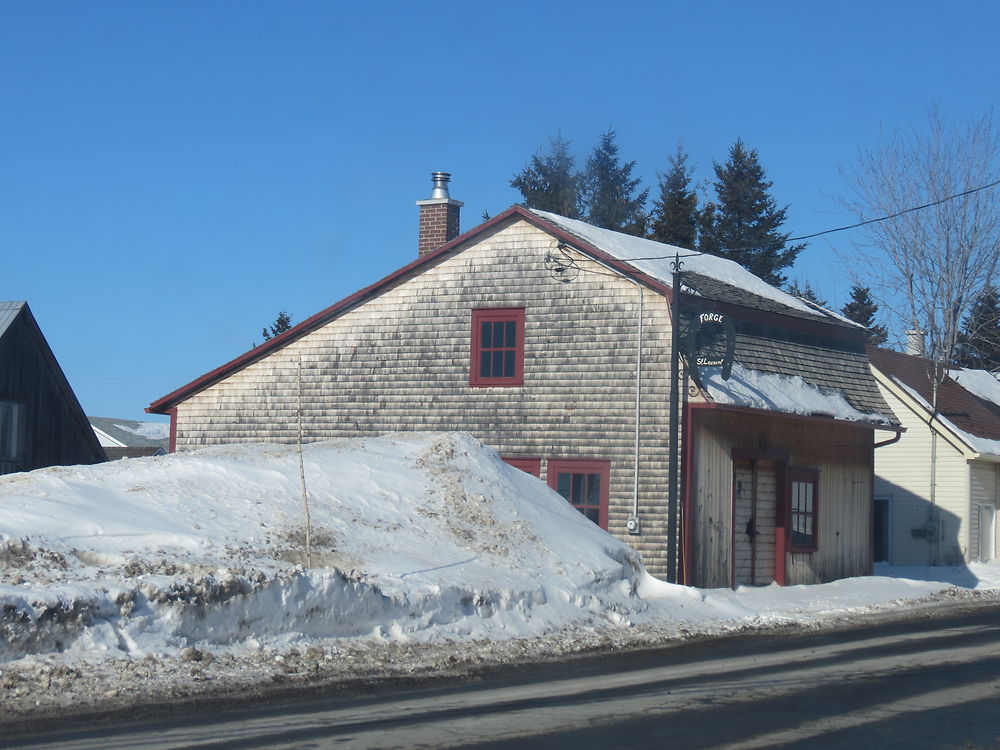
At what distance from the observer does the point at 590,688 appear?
10500 millimetres

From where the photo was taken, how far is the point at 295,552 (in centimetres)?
1305

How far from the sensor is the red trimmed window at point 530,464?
21.6 meters

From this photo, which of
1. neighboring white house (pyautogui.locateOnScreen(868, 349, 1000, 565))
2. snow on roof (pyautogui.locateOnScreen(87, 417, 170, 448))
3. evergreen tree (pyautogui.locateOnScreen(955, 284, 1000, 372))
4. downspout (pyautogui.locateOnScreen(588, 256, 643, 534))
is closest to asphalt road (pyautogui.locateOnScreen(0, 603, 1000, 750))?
downspout (pyautogui.locateOnScreen(588, 256, 643, 534))

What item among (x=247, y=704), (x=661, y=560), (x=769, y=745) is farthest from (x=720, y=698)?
(x=661, y=560)

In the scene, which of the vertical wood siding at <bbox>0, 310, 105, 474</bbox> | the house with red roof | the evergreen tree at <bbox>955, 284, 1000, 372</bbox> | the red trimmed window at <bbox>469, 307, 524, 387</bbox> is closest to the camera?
the house with red roof

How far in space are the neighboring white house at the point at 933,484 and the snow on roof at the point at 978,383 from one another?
4.25 m

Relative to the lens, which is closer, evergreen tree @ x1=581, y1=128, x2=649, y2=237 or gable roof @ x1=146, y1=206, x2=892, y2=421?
gable roof @ x1=146, y1=206, x2=892, y2=421

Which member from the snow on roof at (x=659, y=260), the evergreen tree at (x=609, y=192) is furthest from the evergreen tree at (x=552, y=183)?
the snow on roof at (x=659, y=260)

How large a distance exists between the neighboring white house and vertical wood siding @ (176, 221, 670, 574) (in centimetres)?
1421

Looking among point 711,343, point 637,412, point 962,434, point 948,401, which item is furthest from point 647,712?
point 948,401

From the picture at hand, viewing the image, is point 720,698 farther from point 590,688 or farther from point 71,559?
point 71,559

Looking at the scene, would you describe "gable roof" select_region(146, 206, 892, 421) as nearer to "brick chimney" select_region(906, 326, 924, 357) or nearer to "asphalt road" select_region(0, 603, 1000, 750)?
"asphalt road" select_region(0, 603, 1000, 750)

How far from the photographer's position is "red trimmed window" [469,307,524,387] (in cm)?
2200

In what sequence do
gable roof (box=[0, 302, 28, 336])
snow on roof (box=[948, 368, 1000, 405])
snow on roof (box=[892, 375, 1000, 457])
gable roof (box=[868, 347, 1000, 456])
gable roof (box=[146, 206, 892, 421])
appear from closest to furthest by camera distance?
gable roof (box=[146, 206, 892, 421]) → gable roof (box=[0, 302, 28, 336]) → snow on roof (box=[892, 375, 1000, 457]) → gable roof (box=[868, 347, 1000, 456]) → snow on roof (box=[948, 368, 1000, 405])
